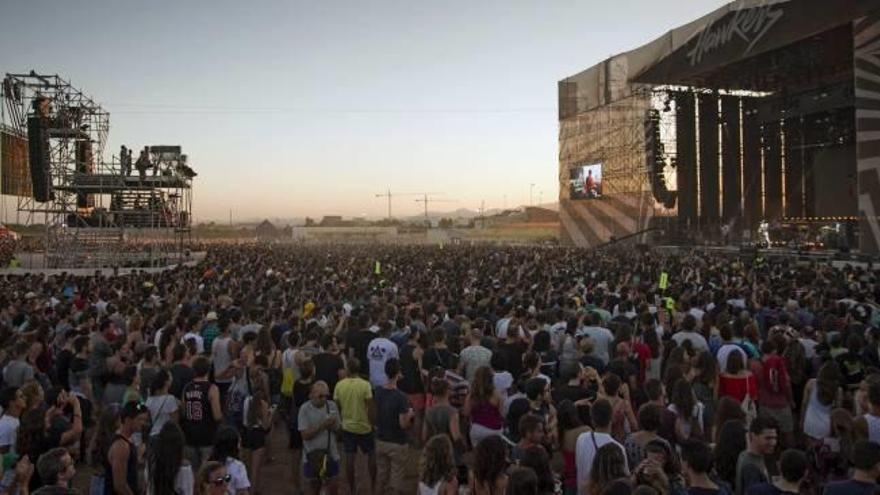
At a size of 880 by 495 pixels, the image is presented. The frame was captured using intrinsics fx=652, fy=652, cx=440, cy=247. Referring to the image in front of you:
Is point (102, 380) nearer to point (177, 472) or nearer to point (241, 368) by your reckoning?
point (241, 368)

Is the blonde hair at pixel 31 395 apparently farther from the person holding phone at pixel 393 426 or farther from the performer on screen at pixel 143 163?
the performer on screen at pixel 143 163

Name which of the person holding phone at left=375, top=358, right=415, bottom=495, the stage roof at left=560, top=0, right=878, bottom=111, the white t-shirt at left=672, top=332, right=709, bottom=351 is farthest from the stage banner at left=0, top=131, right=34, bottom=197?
the white t-shirt at left=672, top=332, right=709, bottom=351

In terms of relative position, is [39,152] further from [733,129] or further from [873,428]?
[733,129]

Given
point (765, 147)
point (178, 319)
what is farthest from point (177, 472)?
point (765, 147)

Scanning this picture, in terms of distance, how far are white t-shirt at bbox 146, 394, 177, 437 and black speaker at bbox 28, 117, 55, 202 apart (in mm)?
28743

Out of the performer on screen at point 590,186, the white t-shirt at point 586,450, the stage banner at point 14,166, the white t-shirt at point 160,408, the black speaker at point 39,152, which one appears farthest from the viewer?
the performer on screen at point 590,186

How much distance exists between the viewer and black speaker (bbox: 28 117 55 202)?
29.3 m

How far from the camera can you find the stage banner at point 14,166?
34844mm

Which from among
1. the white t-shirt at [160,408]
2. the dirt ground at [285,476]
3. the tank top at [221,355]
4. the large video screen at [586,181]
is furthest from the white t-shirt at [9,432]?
the large video screen at [586,181]

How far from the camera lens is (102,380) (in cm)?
698

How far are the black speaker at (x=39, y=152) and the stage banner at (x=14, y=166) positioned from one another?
19.9 feet

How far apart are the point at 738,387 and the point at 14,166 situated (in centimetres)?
3984

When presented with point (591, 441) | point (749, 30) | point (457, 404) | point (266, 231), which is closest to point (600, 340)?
point (457, 404)

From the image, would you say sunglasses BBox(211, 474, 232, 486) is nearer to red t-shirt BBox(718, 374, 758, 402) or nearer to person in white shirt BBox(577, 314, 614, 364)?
red t-shirt BBox(718, 374, 758, 402)
